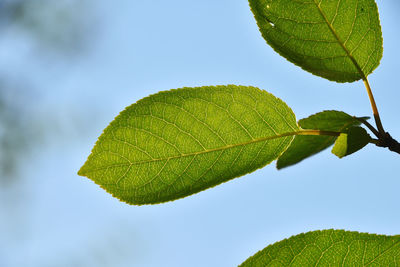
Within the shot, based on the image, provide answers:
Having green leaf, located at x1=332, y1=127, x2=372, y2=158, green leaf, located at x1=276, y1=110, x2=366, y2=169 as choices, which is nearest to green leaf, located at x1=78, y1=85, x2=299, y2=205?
green leaf, located at x1=276, y1=110, x2=366, y2=169

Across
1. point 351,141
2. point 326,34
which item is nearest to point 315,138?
point 351,141

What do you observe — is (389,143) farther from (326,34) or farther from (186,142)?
(186,142)

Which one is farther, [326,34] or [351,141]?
[326,34]

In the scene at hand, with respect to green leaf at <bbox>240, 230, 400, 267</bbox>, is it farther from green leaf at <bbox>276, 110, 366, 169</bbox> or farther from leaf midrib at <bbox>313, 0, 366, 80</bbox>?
leaf midrib at <bbox>313, 0, 366, 80</bbox>

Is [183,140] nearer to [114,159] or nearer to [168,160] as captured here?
[168,160]


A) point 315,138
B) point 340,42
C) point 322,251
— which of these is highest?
point 340,42

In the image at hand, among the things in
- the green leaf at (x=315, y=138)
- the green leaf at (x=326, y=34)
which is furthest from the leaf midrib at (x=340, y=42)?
the green leaf at (x=315, y=138)
